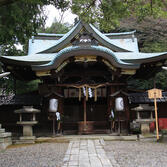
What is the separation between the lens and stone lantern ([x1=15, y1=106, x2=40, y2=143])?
8.91 m

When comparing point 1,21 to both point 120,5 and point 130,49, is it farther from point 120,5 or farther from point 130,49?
point 130,49

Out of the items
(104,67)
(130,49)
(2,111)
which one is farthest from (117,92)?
(2,111)

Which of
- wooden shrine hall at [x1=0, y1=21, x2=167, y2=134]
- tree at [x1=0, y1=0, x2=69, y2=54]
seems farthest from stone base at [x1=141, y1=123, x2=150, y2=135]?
tree at [x1=0, y1=0, x2=69, y2=54]

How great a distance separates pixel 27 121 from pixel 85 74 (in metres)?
3.52

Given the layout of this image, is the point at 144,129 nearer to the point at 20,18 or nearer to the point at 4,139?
the point at 4,139

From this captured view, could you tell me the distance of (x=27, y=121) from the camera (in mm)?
9305

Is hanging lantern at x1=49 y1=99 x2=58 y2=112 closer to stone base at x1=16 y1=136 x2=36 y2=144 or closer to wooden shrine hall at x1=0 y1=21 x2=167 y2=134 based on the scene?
wooden shrine hall at x1=0 y1=21 x2=167 y2=134

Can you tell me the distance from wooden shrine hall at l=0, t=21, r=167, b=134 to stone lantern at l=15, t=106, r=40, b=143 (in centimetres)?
78

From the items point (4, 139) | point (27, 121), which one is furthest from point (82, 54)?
point (4, 139)

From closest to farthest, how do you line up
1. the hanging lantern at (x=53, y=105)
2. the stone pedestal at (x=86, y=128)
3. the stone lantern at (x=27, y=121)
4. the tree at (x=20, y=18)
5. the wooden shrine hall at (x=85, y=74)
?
1. the tree at (x=20, y=18)
2. the stone lantern at (x=27, y=121)
3. the wooden shrine hall at (x=85, y=74)
4. the hanging lantern at (x=53, y=105)
5. the stone pedestal at (x=86, y=128)

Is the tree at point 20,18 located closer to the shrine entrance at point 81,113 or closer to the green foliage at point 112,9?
the green foliage at point 112,9

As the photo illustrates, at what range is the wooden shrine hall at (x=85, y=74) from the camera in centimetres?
918

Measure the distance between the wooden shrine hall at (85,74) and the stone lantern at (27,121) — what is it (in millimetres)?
776

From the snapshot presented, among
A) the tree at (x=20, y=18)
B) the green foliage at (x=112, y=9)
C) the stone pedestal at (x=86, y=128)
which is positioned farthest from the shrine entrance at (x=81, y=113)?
the tree at (x=20, y=18)
